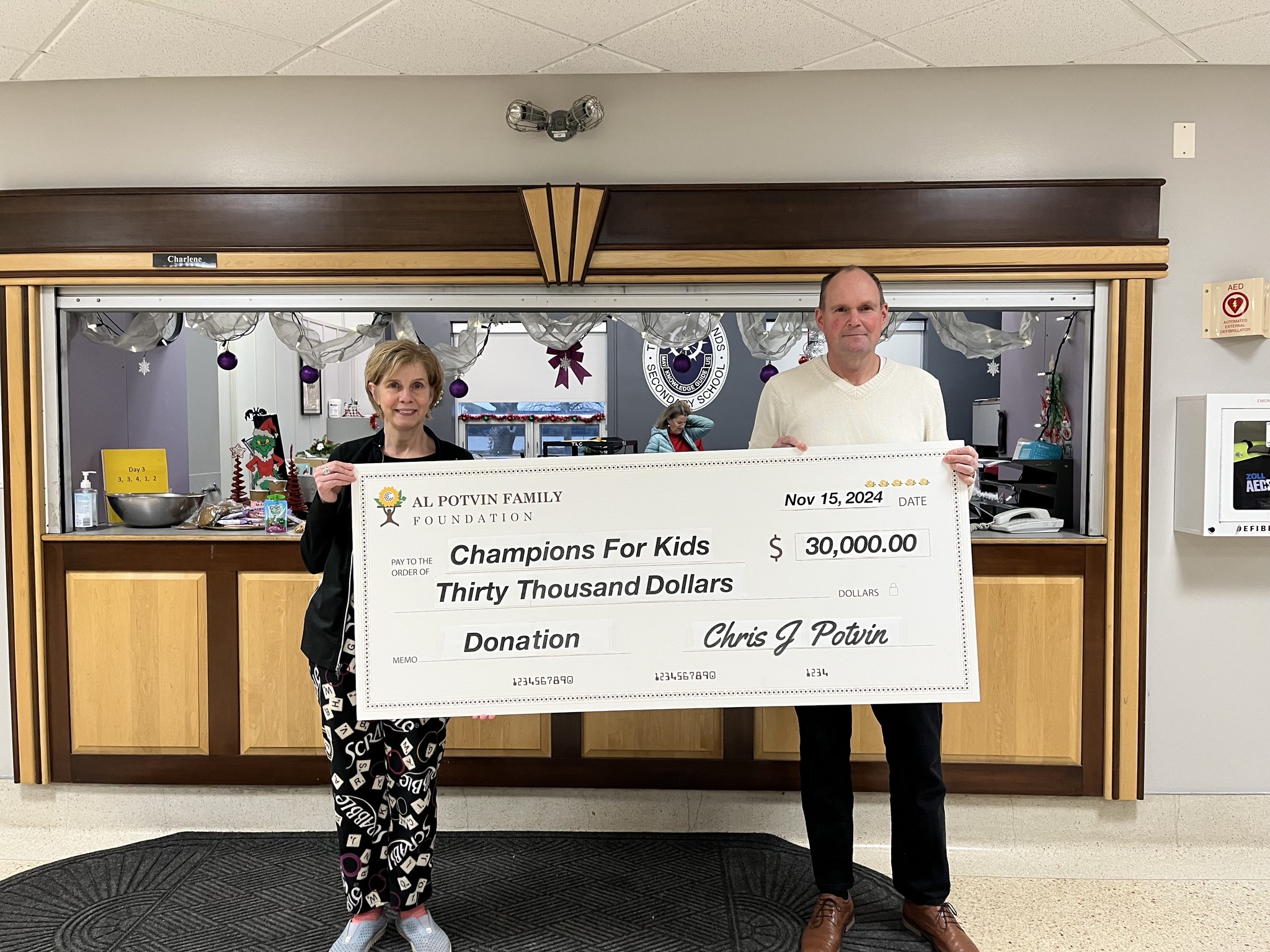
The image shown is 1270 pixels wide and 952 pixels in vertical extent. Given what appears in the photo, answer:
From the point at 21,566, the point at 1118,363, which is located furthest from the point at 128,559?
the point at 1118,363

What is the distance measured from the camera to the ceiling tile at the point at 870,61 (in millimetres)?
2717

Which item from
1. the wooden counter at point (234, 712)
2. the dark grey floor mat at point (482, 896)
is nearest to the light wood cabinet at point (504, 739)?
the wooden counter at point (234, 712)

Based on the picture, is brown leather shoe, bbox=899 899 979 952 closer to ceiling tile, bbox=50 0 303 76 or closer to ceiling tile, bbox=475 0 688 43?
ceiling tile, bbox=475 0 688 43

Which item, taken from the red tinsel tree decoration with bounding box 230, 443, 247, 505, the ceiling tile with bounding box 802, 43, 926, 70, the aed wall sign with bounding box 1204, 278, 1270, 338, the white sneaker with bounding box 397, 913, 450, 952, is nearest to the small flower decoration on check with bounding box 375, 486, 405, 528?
the white sneaker with bounding box 397, 913, 450, 952

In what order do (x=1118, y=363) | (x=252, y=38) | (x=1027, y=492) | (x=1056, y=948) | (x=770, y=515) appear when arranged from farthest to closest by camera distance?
(x=1027, y=492)
(x=1118, y=363)
(x=252, y=38)
(x=1056, y=948)
(x=770, y=515)

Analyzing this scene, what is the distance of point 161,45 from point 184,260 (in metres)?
0.68

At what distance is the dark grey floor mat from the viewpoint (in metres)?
2.40

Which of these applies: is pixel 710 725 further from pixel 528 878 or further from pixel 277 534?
pixel 277 534

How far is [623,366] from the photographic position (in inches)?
197

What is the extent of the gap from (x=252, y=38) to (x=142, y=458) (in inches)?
63.8

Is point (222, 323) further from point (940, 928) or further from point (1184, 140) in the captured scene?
point (1184, 140)

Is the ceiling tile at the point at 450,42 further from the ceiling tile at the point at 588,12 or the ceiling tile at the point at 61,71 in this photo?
the ceiling tile at the point at 61,71

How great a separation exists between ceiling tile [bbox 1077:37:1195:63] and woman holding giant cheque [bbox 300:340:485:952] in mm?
2396

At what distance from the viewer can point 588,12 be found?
245 cm
